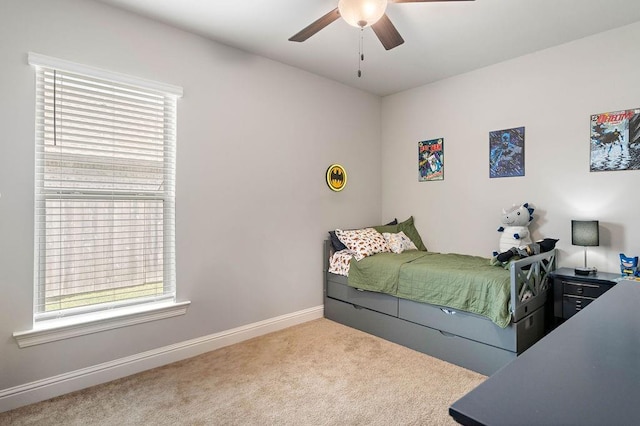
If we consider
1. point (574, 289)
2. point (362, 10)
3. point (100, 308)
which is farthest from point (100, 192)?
point (574, 289)

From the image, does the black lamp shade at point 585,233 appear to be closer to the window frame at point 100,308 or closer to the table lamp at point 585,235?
the table lamp at point 585,235

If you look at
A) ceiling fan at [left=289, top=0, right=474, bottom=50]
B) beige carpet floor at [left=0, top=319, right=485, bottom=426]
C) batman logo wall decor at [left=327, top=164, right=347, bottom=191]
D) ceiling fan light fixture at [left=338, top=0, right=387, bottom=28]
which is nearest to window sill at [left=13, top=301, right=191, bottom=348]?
beige carpet floor at [left=0, top=319, right=485, bottom=426]

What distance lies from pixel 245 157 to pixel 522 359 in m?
2.73

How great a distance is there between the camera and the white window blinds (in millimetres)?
2174

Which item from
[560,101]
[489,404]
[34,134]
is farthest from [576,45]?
[34,134]

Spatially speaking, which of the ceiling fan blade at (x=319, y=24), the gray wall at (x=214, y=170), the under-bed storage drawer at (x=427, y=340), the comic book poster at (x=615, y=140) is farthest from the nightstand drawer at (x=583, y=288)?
the ceiling fan blade at (x=319, y=24)

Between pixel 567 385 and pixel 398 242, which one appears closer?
pixel 567 385

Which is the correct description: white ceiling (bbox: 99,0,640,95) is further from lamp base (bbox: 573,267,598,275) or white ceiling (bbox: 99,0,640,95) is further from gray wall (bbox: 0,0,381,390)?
lamp base (bbox: 573,267,598,275)

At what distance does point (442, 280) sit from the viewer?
8.75ft

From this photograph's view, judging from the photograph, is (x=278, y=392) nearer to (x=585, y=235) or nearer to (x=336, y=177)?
(x=336, y=177)

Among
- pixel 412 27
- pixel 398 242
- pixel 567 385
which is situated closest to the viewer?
pixel 567 385

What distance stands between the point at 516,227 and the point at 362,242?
144 centimetres

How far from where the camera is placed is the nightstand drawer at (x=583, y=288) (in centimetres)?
247

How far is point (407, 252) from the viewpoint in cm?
365
